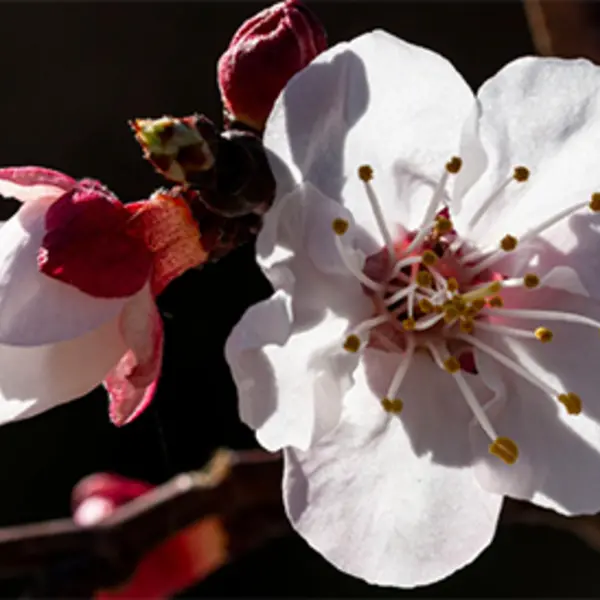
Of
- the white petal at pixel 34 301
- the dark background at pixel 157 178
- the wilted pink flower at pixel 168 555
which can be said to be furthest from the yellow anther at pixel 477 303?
the dark background at pixel 157 178

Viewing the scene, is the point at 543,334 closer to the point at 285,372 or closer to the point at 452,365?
the point at 452,365

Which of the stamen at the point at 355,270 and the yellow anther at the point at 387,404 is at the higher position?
the stamen at the point at 355,270

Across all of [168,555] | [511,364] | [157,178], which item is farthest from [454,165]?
[157,178]

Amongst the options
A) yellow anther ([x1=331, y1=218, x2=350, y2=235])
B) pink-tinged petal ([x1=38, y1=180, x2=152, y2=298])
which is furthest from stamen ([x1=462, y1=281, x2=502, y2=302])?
pink-tinged petal ([x1=38, y1=180, x2=152, y2=298])

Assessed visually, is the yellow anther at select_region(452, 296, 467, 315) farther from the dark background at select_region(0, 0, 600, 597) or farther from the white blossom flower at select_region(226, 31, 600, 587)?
the dark background at select_region(0, 0, 600, 597)

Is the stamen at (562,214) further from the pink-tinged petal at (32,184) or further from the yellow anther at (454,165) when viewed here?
the pink-tinged petal at (32,184)

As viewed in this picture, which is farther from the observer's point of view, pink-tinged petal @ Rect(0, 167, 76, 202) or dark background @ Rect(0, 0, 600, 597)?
dark background @ Rect(0, 0, 600, 597)
